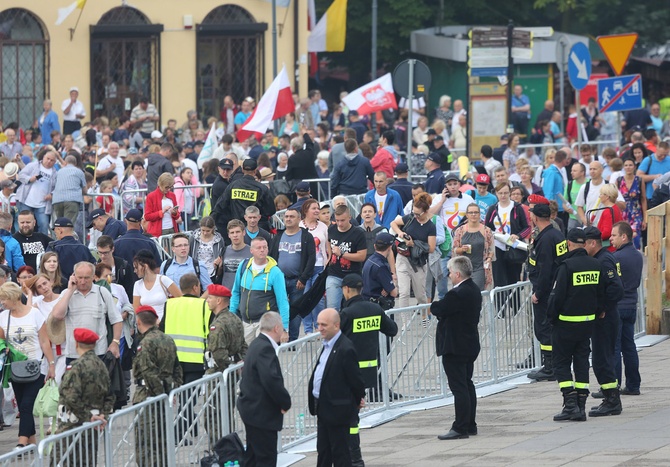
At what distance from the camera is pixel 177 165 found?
24.0 meters

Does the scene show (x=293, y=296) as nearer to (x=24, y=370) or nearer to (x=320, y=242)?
(x=320, y=242)

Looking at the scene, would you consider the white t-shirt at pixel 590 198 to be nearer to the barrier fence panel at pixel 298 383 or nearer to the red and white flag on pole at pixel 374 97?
the red and white flag on pole at pixel 374 97

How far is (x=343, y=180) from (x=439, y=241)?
15.0 ft

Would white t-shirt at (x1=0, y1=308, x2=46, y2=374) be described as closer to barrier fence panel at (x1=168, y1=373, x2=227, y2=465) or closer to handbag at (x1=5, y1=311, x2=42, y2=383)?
handbag at (x1=5, y1=311, x2=42, y2=383)

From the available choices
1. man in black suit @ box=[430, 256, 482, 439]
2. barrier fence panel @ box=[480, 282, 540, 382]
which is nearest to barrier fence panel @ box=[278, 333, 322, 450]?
man in black suit @ box=[430, 256, 482, 439]

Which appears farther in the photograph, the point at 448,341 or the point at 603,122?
the point at 603,122

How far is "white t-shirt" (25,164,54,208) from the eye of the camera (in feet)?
72.4

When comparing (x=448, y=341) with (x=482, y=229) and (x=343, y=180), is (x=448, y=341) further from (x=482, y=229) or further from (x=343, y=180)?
(x=343, y=180)

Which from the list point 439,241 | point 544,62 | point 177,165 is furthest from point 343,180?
point 544,62

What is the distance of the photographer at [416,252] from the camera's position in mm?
18000

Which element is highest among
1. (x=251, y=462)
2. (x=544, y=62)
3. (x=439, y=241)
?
(x=544, y=62)

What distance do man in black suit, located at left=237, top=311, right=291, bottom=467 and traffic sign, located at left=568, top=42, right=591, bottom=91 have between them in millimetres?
14336

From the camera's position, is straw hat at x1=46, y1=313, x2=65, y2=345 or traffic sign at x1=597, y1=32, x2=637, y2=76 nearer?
straw hat at x1=46, y1=313, x2=65, y2=345

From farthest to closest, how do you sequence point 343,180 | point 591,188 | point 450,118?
point 450,118
point 343,180
point 591,188
